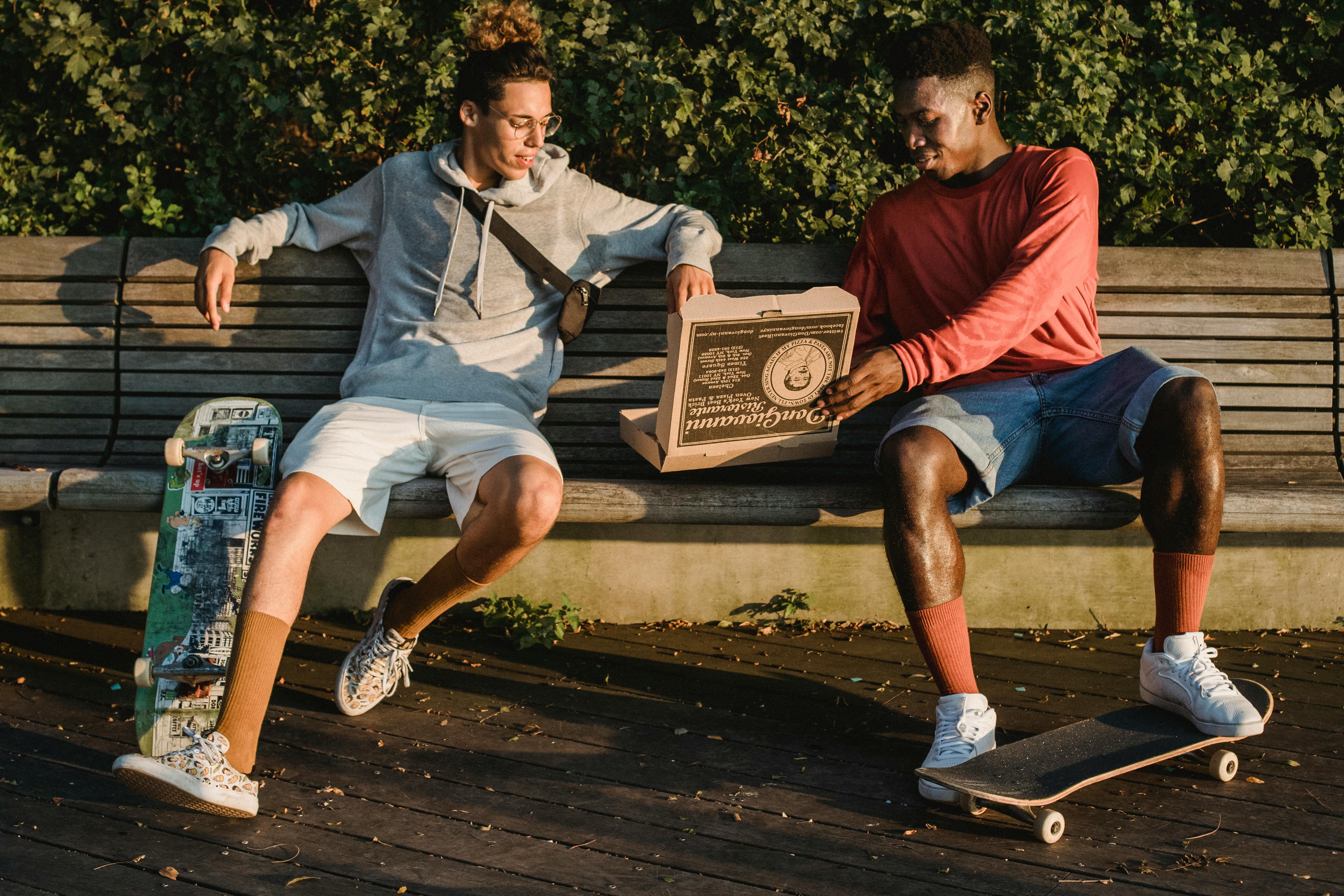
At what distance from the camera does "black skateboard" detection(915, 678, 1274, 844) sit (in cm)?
233

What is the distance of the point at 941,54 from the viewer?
286 centimetres

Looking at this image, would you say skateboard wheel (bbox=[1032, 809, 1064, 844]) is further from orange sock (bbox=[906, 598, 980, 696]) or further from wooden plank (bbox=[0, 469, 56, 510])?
wooden plank (bbox=[0, 469, 56, 510])

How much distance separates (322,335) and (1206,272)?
8.52 ft

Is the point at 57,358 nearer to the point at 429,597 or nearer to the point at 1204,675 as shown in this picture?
the point at 429,597

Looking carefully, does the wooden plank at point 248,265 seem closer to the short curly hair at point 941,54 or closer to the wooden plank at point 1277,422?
the short curly hair at point 941,54

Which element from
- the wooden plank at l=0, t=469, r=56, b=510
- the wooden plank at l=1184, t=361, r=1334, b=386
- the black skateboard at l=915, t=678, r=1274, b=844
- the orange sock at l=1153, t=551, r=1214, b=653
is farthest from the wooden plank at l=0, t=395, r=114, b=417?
the wooden plank at l=1184, t=361, r=1334, b=386

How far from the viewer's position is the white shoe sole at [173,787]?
2213 millimetres

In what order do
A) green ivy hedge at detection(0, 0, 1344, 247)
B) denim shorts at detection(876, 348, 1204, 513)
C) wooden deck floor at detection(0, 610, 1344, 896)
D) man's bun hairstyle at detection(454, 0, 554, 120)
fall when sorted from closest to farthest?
wooden deck floor at detection(0, 610, 1344, 896) → denim shorts at detection(876, 348, 1204, 513) → man's bun hairstyle at detection(454, 0, 554, 120) → green ivy hedge at detection(0, 0, 1344, 247)

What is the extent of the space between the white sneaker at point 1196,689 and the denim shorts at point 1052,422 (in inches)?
16.7

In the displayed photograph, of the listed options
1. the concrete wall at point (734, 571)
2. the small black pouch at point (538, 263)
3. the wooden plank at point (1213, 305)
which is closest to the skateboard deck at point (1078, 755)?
the concrete wall at point (734, 571)

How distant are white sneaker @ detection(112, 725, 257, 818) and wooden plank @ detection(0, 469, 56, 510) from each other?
3.03ft

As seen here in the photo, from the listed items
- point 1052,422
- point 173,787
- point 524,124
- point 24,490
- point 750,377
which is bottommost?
point 173,787

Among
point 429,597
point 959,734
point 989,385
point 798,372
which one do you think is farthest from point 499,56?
point 959,734

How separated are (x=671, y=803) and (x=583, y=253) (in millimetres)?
1535
